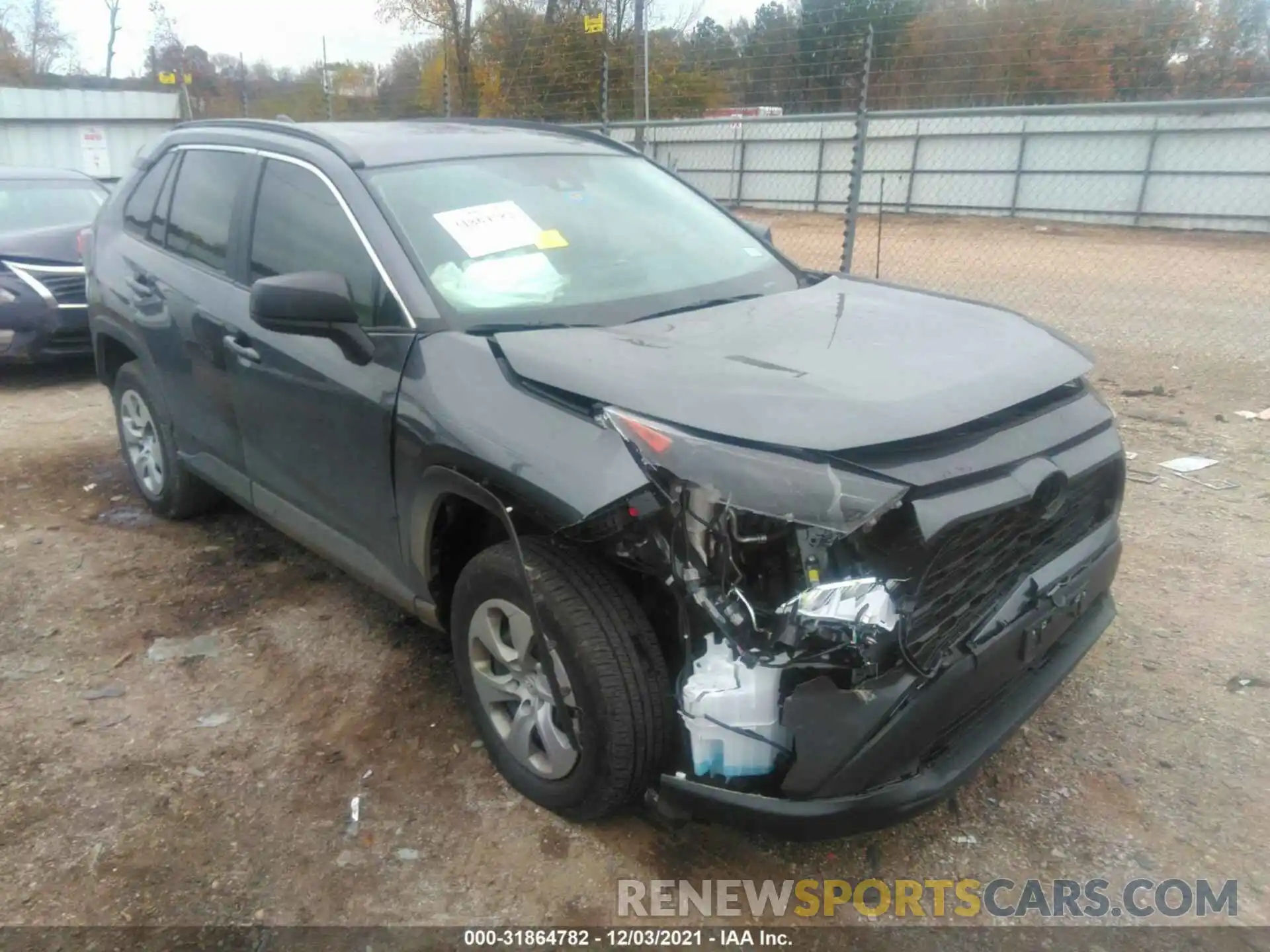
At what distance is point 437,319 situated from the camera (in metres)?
2.75

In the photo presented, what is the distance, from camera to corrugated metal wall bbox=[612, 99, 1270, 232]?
54.0 feet

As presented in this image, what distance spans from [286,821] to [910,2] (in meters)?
13.8

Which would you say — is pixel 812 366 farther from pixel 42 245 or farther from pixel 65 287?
pixel 42 245

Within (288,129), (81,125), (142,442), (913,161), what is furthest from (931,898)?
(81,125)

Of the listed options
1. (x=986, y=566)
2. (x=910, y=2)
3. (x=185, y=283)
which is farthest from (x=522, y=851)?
(x=910, y=2)

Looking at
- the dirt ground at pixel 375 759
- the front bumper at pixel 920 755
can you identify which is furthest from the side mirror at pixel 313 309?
the front bumper at pixel 920 755

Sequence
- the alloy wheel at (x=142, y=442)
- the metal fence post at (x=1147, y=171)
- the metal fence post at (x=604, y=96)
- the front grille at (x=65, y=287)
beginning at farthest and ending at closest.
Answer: the metal fence post at (x=1147, y=171), the metal fence post at (x=604, y=96), the front grille at (x=65, y=287), the alloy wheel at (x=142, y=442)

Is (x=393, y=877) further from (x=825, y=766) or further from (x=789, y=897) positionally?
(x=825, y=766)

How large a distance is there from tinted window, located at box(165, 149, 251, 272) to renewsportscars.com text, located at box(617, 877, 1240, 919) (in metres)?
2.74

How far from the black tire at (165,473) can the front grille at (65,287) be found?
2.93 m

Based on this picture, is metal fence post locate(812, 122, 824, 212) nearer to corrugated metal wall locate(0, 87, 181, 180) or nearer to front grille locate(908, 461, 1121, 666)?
front grille locate(908, 461, 1121, 666)

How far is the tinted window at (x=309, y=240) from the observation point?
290 cm

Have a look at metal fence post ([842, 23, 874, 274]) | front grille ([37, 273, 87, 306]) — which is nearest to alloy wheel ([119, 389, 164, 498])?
front grille ([37, 273, 87, 306])

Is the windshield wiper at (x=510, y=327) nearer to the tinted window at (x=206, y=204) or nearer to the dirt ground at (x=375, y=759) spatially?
the dirt ground at (x=375, y=759)
